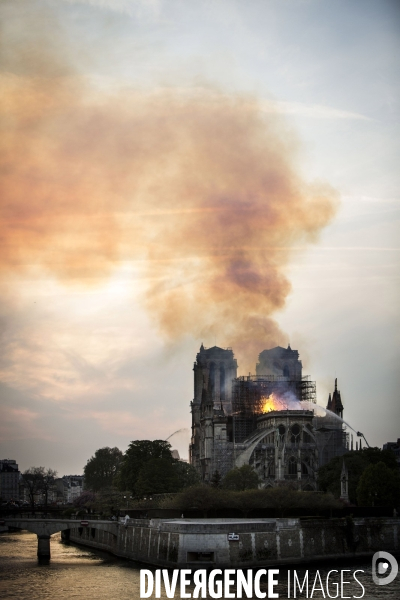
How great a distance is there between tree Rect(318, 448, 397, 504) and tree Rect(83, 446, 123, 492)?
195ft

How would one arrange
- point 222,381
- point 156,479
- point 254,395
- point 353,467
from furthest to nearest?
point 222,381
point 254,395
point 156,479
point 353,467

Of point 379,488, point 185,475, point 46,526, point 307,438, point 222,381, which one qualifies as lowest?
point 46,526

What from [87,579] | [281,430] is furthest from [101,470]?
[87,579]

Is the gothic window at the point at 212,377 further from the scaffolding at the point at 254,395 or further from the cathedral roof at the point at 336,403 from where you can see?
the cathedral roof at the point at 336,403

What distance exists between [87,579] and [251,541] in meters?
11.8

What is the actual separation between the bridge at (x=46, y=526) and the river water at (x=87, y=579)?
4.25ft

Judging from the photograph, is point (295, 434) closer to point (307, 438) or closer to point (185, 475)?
point (307, 438)

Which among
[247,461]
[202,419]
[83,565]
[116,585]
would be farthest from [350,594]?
[202,419]

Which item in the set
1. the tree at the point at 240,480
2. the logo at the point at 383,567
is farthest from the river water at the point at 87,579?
the tree at the point at 240,480

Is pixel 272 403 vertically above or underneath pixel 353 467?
above

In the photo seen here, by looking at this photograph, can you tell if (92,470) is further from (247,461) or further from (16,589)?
(16,589)

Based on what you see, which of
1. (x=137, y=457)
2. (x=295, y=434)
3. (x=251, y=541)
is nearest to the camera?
(x=251, y=541)

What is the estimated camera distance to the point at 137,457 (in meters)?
118

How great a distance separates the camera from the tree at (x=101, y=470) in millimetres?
163875
